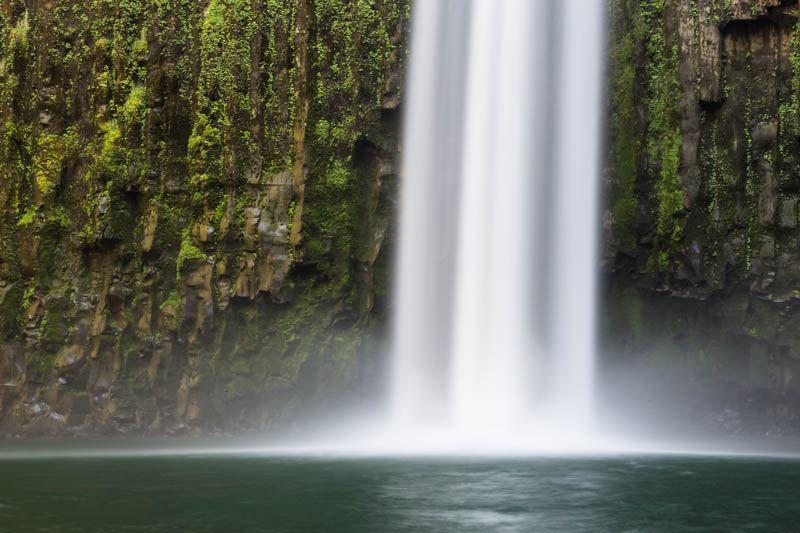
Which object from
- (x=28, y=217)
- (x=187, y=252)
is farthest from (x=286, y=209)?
(x=28, y=217)

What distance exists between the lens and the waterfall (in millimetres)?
22906

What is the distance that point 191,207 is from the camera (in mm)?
25891

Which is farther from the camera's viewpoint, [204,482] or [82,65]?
[82,65]

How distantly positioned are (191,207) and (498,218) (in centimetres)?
969

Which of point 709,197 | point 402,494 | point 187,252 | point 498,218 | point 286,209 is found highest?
point 709,197

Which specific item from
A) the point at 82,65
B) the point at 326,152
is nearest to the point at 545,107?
the point at 326,152

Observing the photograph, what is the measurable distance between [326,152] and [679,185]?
10717mm

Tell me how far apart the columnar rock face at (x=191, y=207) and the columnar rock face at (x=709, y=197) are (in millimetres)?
7244

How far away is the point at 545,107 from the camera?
79.4ft

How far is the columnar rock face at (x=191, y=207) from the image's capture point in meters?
24.7

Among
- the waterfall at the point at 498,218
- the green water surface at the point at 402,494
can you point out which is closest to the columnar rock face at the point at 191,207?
the waterfall at the point at 498,218

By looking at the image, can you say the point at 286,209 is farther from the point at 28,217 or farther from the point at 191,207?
the point at 28,217

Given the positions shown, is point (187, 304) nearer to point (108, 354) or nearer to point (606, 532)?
point (108, 354)

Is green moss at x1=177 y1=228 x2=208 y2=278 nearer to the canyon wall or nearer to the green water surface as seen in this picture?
the canyon wall
